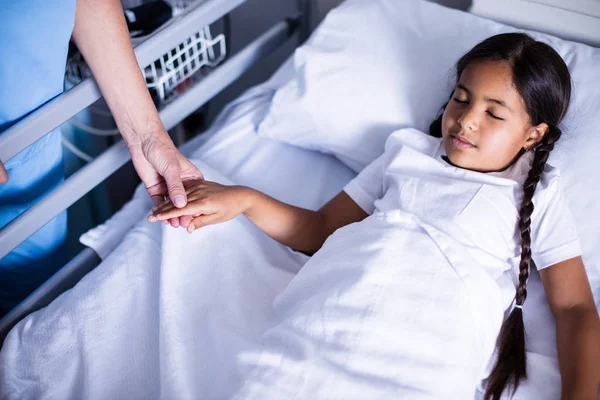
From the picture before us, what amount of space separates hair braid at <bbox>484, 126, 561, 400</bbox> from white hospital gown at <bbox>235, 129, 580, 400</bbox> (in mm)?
22

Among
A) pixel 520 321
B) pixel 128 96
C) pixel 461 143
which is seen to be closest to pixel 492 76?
pixel 461 143

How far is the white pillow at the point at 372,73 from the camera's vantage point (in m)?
1.29

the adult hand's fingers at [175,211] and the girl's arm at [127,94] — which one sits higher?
the girl's arm at [127,94]

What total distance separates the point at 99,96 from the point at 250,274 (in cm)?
47

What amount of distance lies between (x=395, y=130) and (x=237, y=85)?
3.73 ft

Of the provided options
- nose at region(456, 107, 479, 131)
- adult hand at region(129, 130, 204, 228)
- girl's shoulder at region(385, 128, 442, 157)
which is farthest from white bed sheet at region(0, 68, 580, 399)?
nose at region(456, 107, 479, 131)

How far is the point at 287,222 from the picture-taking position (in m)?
1.15

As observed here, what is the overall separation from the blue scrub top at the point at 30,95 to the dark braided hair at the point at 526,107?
0.81 meters

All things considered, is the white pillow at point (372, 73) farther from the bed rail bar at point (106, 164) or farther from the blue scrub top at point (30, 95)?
the blue scrub top at point (30, 95)

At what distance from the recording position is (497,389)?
94 centimetres

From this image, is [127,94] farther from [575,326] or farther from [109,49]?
[575,326]

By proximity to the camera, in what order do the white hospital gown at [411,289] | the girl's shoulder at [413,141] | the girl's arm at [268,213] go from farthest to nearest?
the girl's shoulder at [413,141], the girl's arm at [268,213], the white hospital gown at [411,289]

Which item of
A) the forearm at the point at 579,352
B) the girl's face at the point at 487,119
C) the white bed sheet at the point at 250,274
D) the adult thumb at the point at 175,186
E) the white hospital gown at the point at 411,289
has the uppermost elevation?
the girl's face at the point at 487,119

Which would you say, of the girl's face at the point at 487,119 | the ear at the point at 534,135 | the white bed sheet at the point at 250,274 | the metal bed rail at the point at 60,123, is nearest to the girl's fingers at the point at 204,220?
the white bed sheet at the point at 250,274
